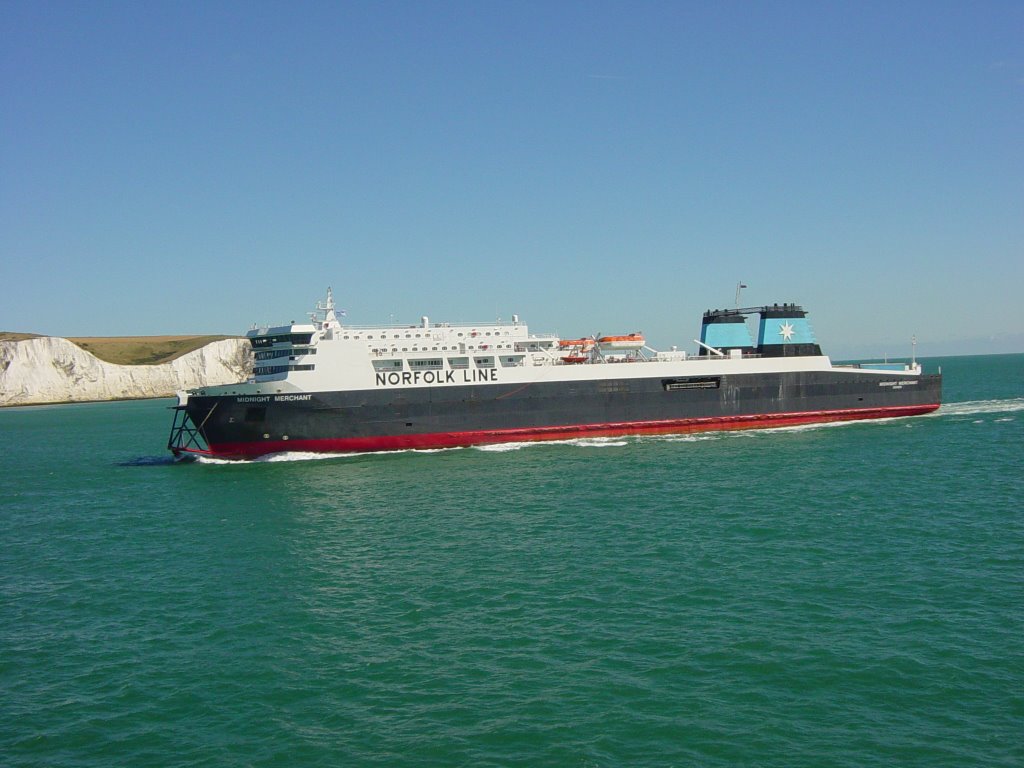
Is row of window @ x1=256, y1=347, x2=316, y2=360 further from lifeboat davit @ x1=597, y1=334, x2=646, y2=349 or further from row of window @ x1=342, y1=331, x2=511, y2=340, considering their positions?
lifeboat davit @ x1=597, y1=334, x2=646, y2=349

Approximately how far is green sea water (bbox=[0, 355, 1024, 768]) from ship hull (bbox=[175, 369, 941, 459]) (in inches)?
325

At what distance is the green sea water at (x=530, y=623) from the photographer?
10.8 meters

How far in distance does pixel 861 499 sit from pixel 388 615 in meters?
17.4

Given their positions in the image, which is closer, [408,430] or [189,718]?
[189,718]

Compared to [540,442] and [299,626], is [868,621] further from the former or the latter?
[540,442]

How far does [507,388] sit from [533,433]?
3.04 m

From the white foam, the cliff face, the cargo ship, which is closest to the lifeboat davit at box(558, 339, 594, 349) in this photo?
the cargo ship

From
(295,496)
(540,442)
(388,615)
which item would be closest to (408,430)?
(540,442)

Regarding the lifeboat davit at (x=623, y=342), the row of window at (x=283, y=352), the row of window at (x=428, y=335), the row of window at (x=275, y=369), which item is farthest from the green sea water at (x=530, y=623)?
the lifeboat davit at (x=623, y=342)

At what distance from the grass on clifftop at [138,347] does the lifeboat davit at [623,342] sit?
364ft

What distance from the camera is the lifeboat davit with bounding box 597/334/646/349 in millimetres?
46969

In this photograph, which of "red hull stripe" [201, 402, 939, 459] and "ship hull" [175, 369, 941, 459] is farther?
"red hull stripe" [201, 402, 939, 459]

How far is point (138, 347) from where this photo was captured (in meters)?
149

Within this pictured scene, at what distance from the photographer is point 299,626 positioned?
15.4 m
